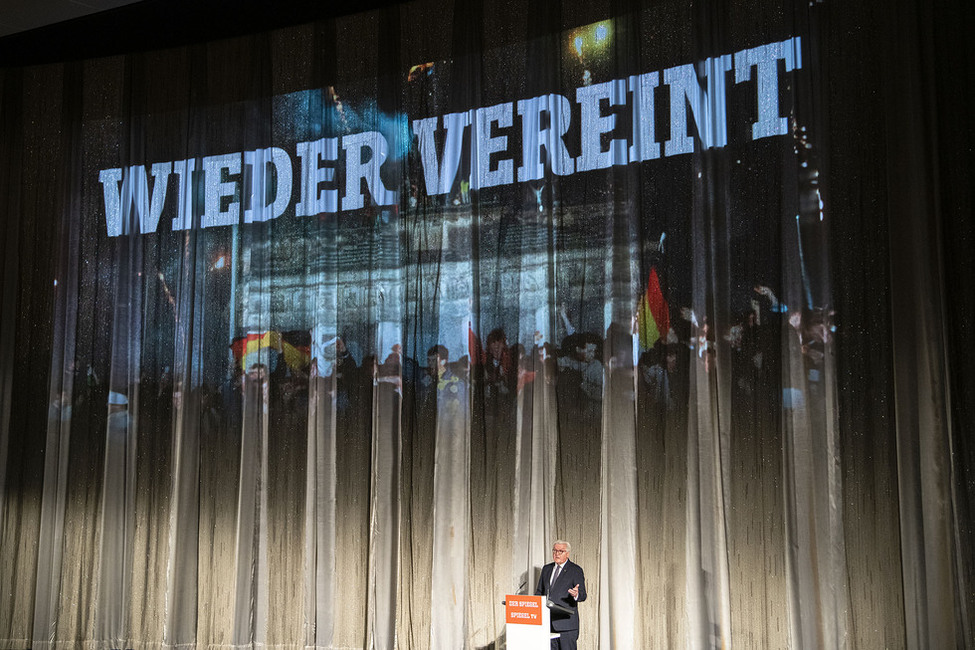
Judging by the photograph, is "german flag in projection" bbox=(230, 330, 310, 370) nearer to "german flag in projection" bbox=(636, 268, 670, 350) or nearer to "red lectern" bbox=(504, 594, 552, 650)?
"german flag in projection" bbox=(636, 268, 670, 350)

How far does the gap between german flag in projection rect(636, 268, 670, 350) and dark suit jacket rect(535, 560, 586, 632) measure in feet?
4.89

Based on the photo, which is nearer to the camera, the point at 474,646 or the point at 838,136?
the point at 838,136

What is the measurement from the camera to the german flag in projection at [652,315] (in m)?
6.09

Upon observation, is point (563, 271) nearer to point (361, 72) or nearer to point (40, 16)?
point (361, 72)

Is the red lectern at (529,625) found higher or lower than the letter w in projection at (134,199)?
lower

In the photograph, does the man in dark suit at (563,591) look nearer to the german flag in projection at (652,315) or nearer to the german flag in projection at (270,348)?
the german flag in projection at (652,315)

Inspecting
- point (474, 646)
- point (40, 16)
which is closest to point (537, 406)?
point (474, 646)

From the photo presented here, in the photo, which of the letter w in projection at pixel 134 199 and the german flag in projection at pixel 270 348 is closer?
the german flag in projection at pixel 270 348

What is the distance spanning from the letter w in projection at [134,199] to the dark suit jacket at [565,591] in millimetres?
4467

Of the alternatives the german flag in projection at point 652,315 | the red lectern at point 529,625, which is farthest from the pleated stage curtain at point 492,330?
the red lectern at point 529,625

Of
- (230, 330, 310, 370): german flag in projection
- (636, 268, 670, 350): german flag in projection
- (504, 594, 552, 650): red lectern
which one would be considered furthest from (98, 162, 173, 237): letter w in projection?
(504, 594, 552, 650): red lectern

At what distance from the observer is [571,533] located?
20.5ft

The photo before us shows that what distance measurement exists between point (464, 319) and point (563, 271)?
81cm

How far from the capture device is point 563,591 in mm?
5773
